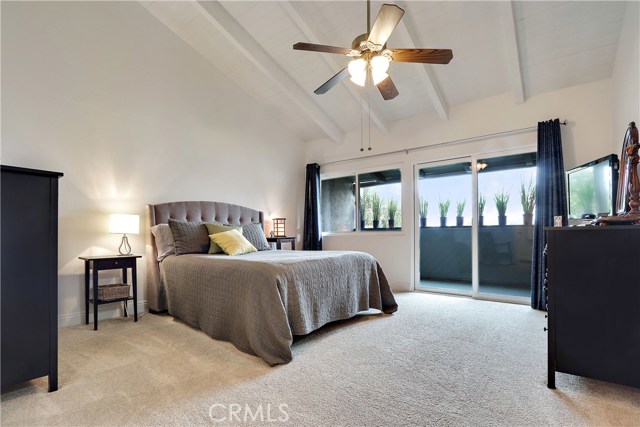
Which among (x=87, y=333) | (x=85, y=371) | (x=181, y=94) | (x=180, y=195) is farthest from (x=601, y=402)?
(x=181, y=94)

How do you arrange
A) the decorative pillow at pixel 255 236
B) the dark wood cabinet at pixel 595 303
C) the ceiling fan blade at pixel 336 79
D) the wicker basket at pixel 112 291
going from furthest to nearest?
the decorative pillow at pixel 255 236 → the wicker basket at pixel 112 291 → the ceiling fan blade at pixel 336 79 → the dark wood cabinet at pixel 595 303

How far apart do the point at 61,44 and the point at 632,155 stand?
15.7 feet

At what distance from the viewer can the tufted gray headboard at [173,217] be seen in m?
3.58

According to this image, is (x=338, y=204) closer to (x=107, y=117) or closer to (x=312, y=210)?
(x=312, y=210)

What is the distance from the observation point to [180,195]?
4.12 m

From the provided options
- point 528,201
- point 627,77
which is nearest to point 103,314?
point 528,201

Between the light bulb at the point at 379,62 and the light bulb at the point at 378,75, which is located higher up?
the light bulb at the point at 379,62

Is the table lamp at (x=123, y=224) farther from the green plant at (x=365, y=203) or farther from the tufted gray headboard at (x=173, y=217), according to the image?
the green plant at (x=365, y=203)

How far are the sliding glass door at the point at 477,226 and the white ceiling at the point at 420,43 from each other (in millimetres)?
893

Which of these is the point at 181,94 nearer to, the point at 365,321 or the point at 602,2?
the point at 365,321


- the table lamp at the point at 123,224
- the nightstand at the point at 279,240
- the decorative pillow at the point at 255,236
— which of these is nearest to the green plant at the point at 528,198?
the nightstand at the point at 279,240

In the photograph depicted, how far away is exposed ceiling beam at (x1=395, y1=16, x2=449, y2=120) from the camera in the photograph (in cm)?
326

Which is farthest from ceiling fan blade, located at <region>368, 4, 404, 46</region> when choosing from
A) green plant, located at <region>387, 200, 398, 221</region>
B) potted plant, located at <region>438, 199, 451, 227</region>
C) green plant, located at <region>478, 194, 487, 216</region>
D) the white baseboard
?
the white baseboard

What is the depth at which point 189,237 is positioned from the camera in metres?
3.63
